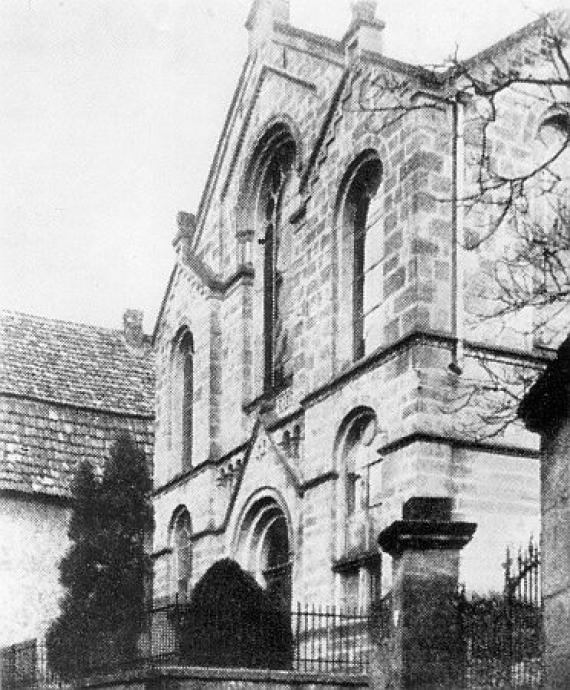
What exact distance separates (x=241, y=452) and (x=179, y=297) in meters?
4.59

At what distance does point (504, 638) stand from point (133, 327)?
23.1 m

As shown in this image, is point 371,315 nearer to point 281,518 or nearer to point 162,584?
point 281,518

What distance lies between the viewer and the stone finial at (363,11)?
714 inches

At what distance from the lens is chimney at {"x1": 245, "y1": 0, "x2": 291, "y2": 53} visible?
22.1m

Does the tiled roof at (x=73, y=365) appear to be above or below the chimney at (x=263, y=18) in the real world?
below

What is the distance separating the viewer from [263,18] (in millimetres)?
22406

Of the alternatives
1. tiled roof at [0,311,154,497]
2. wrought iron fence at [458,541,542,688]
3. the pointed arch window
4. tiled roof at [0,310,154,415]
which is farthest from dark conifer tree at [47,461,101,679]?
wrought iron fence at [458,541,542,688]

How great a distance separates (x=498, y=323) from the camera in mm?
16078

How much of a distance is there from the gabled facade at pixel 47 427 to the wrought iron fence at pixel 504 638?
15872mm

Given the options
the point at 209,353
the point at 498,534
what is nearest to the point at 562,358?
the point at 498,534

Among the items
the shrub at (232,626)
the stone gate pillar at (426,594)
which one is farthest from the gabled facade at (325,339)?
the stone gate pillar at (426,594)

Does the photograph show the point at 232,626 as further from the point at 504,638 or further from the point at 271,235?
the point at 271,235

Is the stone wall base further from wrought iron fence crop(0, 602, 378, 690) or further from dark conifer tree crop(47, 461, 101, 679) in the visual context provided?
dark conifer tree crop(47, 461, 101, 679)

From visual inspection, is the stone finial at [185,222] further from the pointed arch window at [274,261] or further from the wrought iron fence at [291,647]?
the wrought iron fence at [291,647]
